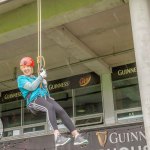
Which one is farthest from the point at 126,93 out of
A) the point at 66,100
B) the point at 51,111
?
the point at 51,111

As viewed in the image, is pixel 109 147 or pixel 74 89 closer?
pixel 109 147

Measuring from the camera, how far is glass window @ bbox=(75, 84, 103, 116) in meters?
12.9

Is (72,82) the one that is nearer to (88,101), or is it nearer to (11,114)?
(88,101)

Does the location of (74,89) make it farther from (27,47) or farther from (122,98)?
(27,47)

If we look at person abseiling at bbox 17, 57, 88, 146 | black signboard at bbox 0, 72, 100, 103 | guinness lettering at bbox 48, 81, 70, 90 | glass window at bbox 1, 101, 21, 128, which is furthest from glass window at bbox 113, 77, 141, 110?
person abseiling at bbox 17, 57, 88, 146

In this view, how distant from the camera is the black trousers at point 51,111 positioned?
5113mm

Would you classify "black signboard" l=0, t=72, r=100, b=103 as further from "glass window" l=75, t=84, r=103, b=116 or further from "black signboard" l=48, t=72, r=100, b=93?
"glass window" l=75, t=84, r=103, b=116

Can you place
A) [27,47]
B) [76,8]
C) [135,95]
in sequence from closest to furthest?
1. [76,8]
2. [27,47]
3. [135,95]

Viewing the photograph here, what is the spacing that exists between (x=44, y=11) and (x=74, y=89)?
17.6 feet

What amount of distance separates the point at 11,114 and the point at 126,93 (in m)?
4.76

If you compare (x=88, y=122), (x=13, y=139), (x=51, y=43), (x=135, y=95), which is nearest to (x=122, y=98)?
(x=135, y=95)

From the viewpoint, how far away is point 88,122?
1278cm

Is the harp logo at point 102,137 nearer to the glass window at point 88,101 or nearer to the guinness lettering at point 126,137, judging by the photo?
the guinness lettering at point 126,137

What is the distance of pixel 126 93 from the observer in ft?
40.8
